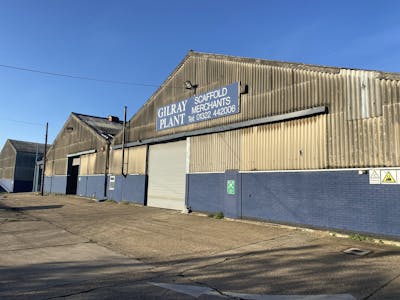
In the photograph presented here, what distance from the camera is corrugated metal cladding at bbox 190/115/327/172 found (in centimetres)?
1402

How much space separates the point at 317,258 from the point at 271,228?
5291 mm

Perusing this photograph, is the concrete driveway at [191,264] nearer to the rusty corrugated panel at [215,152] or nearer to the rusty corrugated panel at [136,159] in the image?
the rusty corrugated panel at [215,152]

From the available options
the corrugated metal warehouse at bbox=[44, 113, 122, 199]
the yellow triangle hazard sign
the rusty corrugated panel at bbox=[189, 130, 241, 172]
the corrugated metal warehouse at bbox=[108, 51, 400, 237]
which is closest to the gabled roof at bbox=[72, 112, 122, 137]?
the corrugated metal warehouse at bbox=[44, 113, 122, 199]

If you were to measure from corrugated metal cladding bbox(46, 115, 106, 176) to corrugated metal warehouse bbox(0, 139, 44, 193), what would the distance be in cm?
1947

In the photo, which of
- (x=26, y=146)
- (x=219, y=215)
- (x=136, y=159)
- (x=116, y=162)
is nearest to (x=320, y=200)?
(x=219, y=215)

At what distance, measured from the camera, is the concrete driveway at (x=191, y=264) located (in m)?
6.71

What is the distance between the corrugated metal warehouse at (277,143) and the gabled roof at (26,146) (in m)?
50.2

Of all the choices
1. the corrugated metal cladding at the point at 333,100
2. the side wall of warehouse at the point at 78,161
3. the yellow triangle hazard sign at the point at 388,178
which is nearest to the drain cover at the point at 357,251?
the yellow triangle hazard sign at the point at 388,178

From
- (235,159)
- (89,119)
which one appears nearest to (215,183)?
(235,159)

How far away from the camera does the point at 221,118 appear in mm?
19234

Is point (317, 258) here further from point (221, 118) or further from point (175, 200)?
point (175, 200)

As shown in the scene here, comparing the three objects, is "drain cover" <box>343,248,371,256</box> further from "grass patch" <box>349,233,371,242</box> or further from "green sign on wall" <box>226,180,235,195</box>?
"green sign on wall" <box>226,180,235,195</box>

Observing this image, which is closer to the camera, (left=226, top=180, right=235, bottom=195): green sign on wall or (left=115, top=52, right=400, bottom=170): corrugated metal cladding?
(left=115, top=52, right=400, bottom=170): corrugated metal cladding

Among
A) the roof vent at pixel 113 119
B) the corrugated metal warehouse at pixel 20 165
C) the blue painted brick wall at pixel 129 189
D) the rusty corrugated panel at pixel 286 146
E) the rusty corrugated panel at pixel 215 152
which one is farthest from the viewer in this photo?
the corrugated metal warehouse at pixel 20 165
